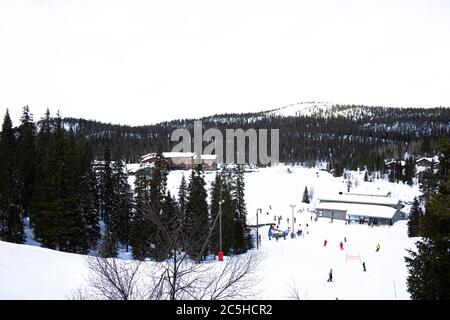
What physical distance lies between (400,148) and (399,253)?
15637 cm

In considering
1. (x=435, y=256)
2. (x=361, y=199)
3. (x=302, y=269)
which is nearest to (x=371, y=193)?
(x=361, y=199)

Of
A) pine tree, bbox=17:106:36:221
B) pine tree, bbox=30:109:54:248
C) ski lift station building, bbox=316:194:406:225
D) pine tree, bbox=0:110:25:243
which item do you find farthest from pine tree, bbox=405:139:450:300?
ski lift station building, bbox=316:194:406:225

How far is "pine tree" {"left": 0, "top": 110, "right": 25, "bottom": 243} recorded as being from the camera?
29014 millimetres

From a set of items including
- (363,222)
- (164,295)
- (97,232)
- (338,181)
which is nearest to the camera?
(164,295)

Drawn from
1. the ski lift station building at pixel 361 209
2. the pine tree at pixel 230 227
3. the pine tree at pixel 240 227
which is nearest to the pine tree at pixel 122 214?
the pine tree at pixel 230 227

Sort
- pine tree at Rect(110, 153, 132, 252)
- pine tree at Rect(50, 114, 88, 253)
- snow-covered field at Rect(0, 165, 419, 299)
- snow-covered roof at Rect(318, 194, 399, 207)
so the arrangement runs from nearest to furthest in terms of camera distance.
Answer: snow-covered field at Rect(0, 165, 419, 299), pine tree at Rect(50, 114, 88, 253), pine tree at Rect(110, 153, 132, 252), snow-covered roof at Rect(318, 194, 399, 207)

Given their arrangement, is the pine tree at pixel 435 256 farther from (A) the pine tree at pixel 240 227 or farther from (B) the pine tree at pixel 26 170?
(B) the pine tree at pixel 26 170

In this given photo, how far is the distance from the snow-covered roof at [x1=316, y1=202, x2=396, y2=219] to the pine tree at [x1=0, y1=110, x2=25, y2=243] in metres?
62.7

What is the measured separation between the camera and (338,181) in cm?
11994

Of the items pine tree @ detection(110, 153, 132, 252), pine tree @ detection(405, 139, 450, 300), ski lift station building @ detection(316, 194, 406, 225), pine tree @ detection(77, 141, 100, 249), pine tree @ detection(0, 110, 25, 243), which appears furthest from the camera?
ski lift station building @ detection(316, 194, 406, 225)

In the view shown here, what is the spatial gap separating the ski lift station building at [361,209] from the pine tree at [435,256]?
6113cm

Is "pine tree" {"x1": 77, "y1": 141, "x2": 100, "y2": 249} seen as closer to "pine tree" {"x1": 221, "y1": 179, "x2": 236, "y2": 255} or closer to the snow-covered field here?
"pine tree" {"x1": 221, "y1": 179, "x2": 236, "y2": 255}
